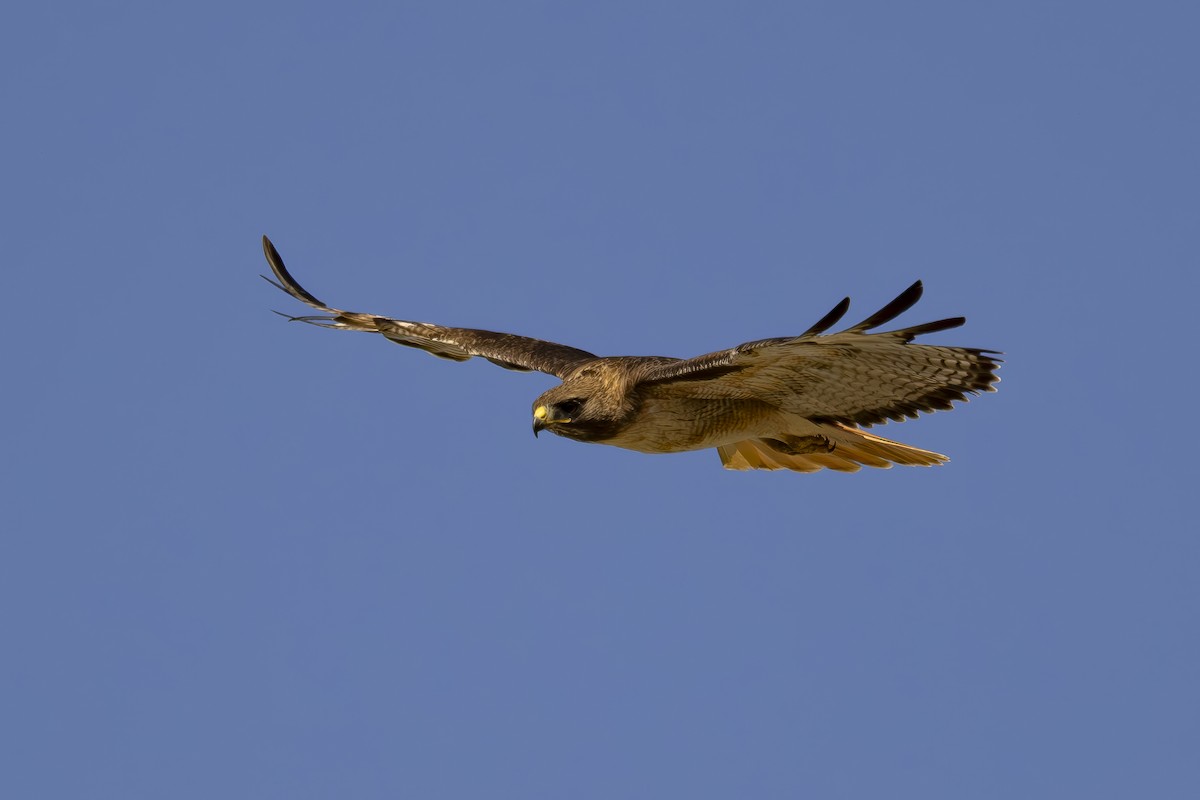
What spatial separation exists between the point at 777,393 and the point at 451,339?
294cm

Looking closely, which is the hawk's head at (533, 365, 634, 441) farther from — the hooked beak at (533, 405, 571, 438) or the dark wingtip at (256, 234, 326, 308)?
the dark wingtip at (256, 234, 326, 308)

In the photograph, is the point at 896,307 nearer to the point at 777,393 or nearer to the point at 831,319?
the point at 831,319

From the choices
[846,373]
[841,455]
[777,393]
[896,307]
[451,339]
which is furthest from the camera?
[451,339]

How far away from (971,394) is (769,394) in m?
1.15

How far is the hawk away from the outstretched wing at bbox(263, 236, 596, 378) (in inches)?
1.0

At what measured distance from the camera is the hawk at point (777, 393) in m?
8.66

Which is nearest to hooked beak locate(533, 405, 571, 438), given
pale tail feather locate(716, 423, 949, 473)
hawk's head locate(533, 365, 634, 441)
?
hawk's head locate(533, 365, 634, 441)

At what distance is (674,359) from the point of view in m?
9.50

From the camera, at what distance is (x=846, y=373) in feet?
29.6

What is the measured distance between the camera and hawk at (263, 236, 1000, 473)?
8656 mm

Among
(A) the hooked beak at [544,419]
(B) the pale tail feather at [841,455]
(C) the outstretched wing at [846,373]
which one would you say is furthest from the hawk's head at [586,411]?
(B) the pale tail feather at [841,455]

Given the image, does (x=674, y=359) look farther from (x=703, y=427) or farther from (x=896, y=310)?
(x=896, y=310)

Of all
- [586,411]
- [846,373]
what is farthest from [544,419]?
[846,373]

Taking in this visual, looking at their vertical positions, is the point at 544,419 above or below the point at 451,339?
below
